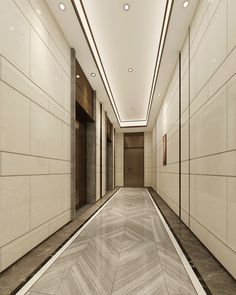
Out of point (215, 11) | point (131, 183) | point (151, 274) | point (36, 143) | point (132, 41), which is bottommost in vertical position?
point (131, 183)

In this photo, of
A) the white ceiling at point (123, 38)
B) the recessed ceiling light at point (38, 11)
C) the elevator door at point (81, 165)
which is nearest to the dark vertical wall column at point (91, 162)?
the elevator door at point (81, 165)

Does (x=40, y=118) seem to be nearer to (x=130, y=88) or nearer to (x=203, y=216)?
(x=203, y=216)

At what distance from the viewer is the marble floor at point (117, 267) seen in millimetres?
1631

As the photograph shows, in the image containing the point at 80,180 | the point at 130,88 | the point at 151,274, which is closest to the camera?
the point at 151,274

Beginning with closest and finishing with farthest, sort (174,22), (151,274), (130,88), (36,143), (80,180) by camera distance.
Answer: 1. (151,274)
2. (36,143)
3. (174,22)
4. (80,180)
5. (130,88)

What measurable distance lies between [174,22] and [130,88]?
3467 millimetres

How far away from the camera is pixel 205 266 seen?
1974 millimetres

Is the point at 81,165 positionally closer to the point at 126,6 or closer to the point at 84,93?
the point at 84,93

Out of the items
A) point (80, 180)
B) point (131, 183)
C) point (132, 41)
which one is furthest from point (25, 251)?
point (131, 183)

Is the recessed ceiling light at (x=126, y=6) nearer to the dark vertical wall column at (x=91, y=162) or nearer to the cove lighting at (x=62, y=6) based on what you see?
the cove lighting at (x=62, y=6)

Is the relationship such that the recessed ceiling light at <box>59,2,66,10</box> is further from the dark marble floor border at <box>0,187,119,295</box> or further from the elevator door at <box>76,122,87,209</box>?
the dark marble floor border at <box>0,187,119,295</box>

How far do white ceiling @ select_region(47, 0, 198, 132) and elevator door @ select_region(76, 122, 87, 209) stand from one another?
4.76 ft

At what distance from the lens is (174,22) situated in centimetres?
314

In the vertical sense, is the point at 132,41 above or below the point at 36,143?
above
